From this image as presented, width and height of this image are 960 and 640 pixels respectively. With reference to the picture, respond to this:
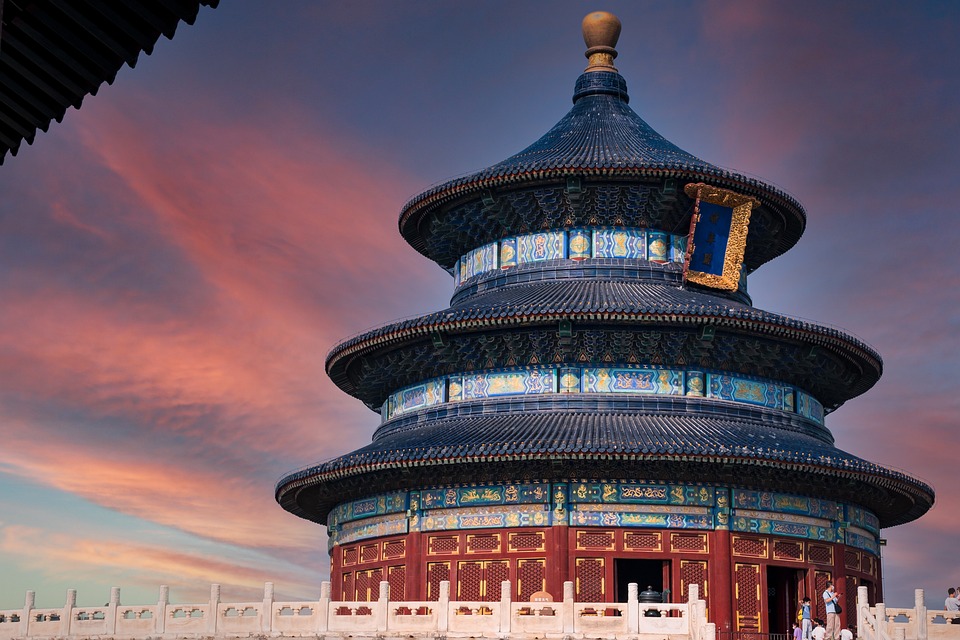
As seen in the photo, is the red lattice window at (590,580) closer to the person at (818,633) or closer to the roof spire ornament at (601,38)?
the person at (818,633)

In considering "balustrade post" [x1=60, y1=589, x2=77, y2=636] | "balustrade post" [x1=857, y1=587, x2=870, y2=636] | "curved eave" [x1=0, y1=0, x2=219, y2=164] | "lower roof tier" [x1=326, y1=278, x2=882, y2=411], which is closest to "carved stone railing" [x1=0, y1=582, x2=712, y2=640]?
"balustrade post" [x1=60, y1=589, x2=77, y2=636]

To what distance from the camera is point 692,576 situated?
36062 millimetres

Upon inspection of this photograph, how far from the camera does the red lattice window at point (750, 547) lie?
3656 centimetres

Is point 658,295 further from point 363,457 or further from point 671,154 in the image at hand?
point 363,457

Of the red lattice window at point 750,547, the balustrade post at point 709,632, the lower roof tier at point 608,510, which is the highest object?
the lower roof tier at point 608,510

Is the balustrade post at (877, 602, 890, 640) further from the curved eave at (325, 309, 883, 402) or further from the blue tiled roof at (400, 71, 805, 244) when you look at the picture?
the blue tiled roof at (400, 71, 805, 244)

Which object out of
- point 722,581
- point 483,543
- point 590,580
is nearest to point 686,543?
point 722,581

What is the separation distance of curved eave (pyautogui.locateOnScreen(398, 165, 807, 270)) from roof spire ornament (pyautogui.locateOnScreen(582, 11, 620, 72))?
351 inches

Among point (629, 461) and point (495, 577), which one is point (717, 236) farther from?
point (495, 577)

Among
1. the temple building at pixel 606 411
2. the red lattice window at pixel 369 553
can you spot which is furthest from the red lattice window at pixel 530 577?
the red lattice window at pixel 369 553

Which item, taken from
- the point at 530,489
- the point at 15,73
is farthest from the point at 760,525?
the point at 15,73

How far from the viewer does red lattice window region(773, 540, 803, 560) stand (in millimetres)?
37062

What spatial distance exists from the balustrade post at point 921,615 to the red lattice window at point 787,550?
6.53 metres

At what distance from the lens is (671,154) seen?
4350 centimetres
